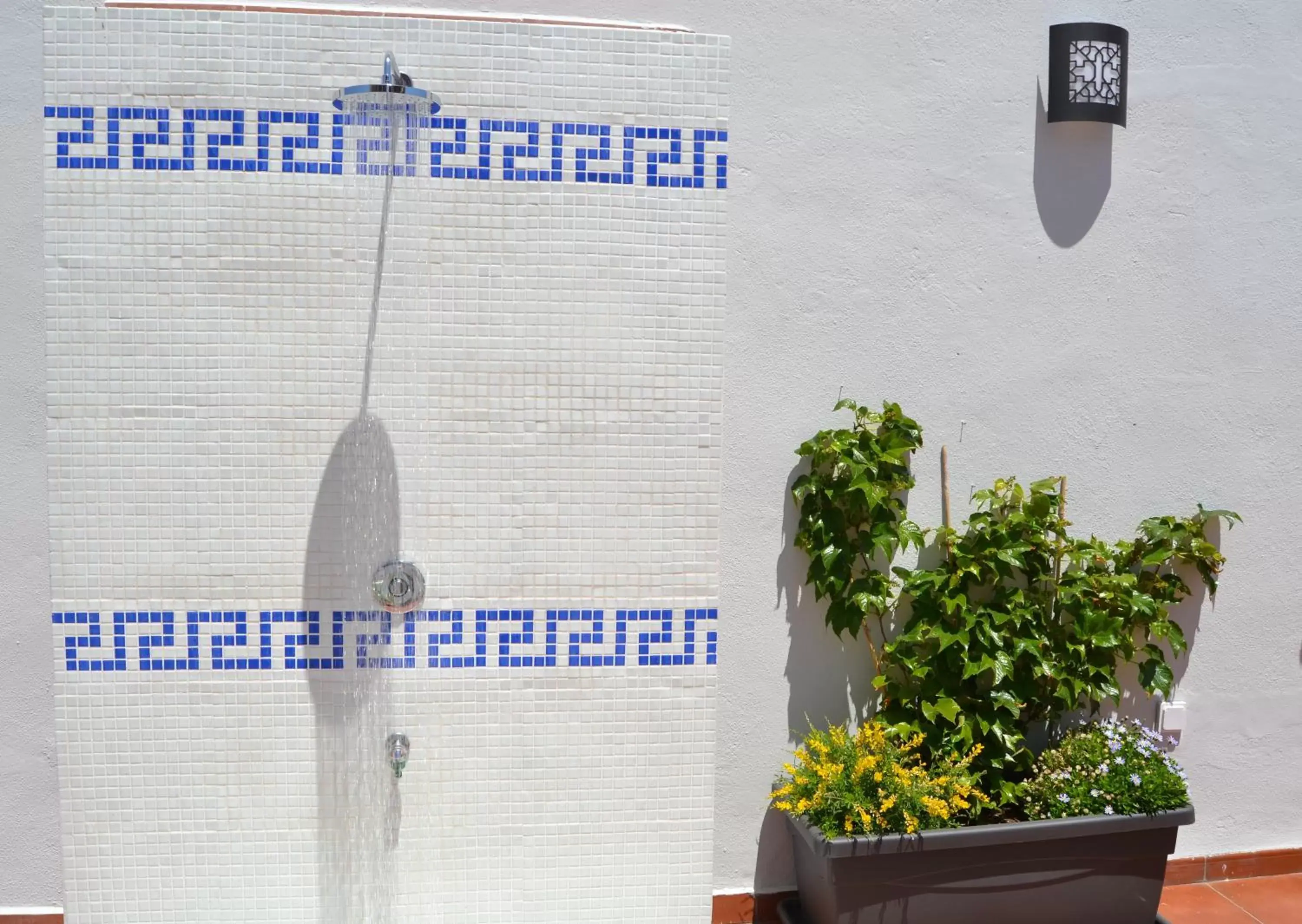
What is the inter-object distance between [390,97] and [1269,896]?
10.5 ft

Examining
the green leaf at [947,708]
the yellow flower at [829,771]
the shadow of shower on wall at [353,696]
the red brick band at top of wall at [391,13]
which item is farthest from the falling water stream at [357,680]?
the green leaf at [947,708]

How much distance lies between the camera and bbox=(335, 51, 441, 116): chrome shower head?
2.20 m

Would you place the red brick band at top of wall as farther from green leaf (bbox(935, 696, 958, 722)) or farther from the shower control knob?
green leaf (bbox(935, 696, 958, 722))

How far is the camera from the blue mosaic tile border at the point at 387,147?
2.41 m

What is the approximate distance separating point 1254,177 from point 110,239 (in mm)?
2956

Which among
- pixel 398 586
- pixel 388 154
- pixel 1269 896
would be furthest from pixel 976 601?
pixel 388 154

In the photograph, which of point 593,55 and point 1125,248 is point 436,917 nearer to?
point 593,55

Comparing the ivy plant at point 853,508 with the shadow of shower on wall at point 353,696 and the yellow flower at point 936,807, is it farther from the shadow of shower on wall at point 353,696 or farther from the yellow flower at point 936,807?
the shadow of shower on wall at point 353,696

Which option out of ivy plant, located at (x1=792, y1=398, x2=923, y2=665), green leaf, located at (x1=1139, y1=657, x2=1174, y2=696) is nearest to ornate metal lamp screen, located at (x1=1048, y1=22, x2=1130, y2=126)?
ivy plant, located at (x1=792, y1=398, x2=923, y2=665)

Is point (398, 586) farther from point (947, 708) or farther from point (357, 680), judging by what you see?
point (947, 708)

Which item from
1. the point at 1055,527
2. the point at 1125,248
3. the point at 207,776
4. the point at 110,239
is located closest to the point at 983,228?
the point at 1125,248

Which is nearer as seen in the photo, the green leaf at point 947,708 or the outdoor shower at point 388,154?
the outdoor shower at point 388,154

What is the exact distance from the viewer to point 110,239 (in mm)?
2424

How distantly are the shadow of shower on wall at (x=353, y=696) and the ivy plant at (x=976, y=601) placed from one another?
109cm
